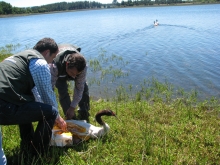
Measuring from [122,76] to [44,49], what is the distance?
764cm

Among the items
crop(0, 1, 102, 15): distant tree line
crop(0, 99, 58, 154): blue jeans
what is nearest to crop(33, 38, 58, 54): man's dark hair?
crop(0, 99, 58, 154): blue jeans

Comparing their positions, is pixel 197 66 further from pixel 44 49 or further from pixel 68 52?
pixel 44 49

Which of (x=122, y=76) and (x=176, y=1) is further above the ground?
(x=176, y=1)

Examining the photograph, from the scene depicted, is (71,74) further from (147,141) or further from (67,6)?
(67,6)

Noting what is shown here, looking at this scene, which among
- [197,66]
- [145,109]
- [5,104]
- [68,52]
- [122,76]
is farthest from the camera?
[197,66]

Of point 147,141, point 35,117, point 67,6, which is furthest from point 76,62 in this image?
point 67,6

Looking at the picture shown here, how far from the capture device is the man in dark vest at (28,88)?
10.3 ft

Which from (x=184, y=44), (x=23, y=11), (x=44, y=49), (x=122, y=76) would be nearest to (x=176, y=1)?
(x=23, y=11)

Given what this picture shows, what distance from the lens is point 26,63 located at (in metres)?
3.21

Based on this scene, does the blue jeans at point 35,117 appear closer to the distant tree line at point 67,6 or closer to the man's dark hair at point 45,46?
the man's dark hair at point 45,46

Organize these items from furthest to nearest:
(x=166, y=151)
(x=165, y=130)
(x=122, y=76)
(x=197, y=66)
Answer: (x=197, y=66) → (x=122, y=76) → (x=165, y=130) → (x=166, y=151)

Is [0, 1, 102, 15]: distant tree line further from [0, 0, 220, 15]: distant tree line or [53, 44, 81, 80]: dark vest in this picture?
[53, 44, 81, 80]: dark vest

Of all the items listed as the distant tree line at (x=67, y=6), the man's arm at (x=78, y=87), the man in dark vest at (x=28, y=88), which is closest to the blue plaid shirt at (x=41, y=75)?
the man in dark vest at (x=28, y=88)

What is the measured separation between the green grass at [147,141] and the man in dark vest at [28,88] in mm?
669
